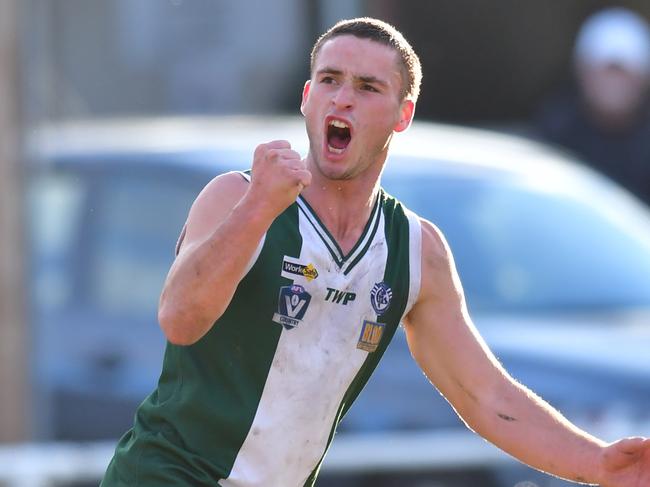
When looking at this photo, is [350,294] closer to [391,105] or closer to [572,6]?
[391,105]

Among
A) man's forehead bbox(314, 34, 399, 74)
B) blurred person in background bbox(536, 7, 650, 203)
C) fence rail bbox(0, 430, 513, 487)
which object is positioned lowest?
fence rail bbox(0, 430, 513, 487)

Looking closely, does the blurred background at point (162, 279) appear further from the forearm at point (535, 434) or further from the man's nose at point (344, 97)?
the man's nose at point (344, 97)

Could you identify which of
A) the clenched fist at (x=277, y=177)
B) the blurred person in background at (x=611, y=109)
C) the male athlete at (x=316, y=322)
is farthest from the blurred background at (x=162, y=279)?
the clenched fist at (x=277, y=177)

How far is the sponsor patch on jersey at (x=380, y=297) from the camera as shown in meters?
4.40

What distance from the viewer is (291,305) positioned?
425cm

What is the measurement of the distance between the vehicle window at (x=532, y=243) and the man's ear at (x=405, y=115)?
3.15 meters

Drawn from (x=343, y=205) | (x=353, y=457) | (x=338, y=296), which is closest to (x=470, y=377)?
(x=338, y=296)

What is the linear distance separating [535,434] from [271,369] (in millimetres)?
786

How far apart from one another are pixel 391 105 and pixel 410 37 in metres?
8.19

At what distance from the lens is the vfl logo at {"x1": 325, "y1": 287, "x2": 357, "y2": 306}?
4312 mm

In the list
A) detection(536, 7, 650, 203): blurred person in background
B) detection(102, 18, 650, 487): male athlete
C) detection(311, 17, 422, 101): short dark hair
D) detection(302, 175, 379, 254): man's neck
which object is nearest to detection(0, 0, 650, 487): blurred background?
detection(536, 7, 650, 203): blurred person in background

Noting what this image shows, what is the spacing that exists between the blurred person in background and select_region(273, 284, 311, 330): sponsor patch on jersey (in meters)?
5.84

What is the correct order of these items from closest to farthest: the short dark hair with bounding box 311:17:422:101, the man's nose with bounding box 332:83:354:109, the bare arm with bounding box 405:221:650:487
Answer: the man's nose with bounding box 332:83:354:109 → the short dark hair with bounding box 311:17:422:101 → the bare arm with bounding box 405:221:650:487

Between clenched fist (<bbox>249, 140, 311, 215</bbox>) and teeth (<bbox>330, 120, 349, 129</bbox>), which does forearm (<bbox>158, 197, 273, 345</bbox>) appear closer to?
clenched fist (<bbox>249, 140, 311, 215</bbox>)
